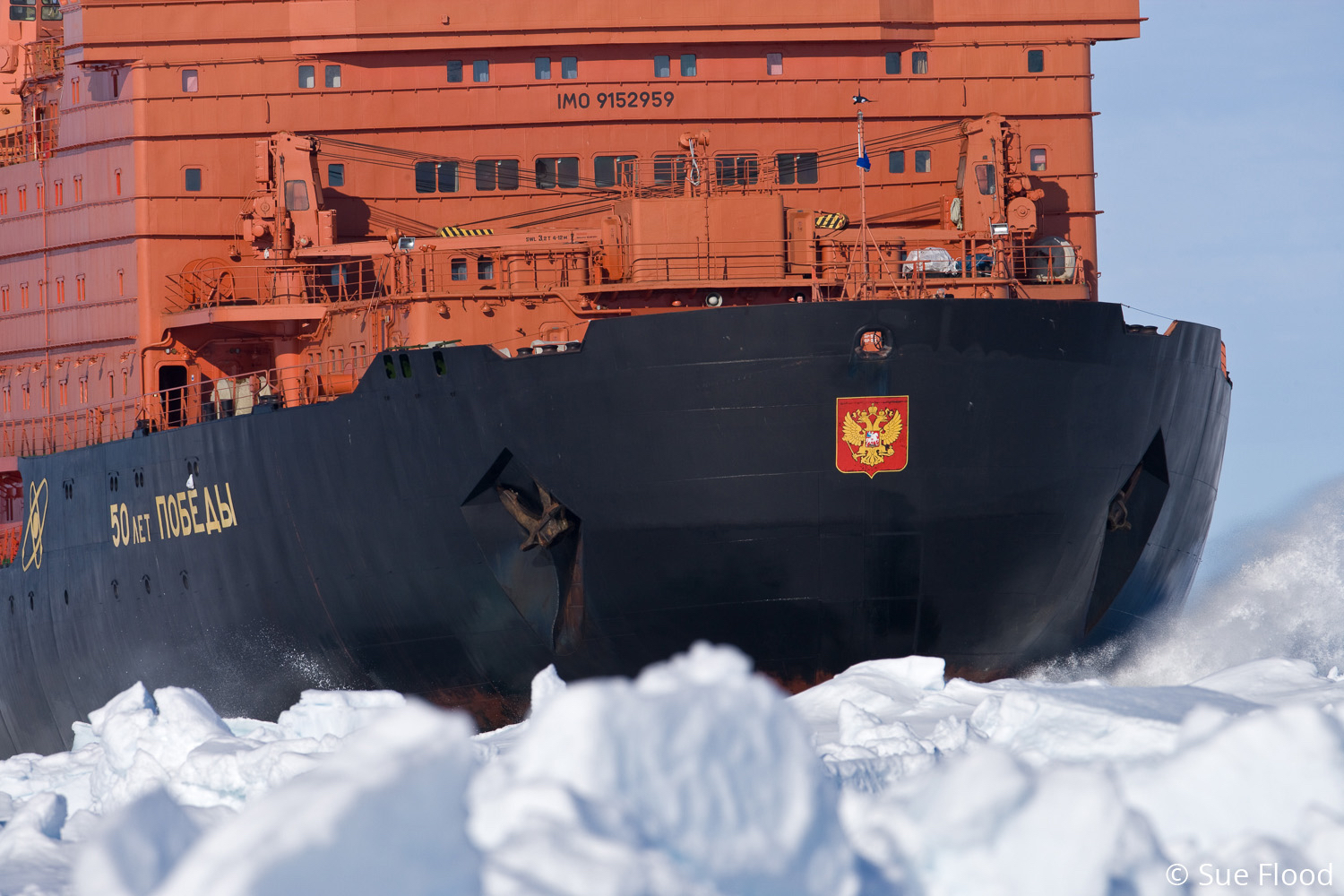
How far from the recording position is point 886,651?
46.6 ft

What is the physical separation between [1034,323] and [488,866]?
1011 cm

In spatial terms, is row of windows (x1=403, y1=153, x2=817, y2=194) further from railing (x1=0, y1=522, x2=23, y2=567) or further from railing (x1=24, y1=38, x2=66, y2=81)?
railing (x1=24, y1=38, x2=66, y2=81)

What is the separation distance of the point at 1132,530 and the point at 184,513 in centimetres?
987

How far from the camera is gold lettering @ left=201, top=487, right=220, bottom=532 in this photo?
1717 cm

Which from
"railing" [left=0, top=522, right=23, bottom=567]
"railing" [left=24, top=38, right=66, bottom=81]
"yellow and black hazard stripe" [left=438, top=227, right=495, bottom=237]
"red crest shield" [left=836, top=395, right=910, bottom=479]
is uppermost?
"railing" [left=24, top=38, right=66, bottom=81]

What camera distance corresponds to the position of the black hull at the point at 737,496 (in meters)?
13.5

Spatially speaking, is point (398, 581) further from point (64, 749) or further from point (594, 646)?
point (64, 749)

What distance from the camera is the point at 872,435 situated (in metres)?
13.5

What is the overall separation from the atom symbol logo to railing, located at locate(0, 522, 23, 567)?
1734 millimetres

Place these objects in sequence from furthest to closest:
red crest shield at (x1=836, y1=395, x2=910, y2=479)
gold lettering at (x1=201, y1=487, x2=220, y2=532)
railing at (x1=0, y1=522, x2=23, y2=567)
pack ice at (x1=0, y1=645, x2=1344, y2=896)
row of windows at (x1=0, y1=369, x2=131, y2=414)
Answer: railing at (x1=0, y1=522, x2=23, y2=567) < row of windows at (x1=0, y1=369, x2=131, y2=414) < gold lettering at (x1=201, y1=487, x2=220, y2=532) < red crest shield at (x1=836, y1=395, x2=910, y2=479) < pack ice at (x1=0, y1=645, x2=1344, y2=896)

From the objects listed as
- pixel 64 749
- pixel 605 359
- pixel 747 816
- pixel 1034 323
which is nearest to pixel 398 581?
pixel 605 359

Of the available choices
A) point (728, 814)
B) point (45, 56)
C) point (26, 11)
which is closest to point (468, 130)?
point (45, 56)

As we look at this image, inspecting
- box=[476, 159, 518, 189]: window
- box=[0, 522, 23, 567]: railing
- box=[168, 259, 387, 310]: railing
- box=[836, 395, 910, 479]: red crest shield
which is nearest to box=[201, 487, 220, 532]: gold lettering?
box=[168, 259, 387, 310]: railing

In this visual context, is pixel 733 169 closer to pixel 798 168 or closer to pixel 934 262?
pixel 798 168
